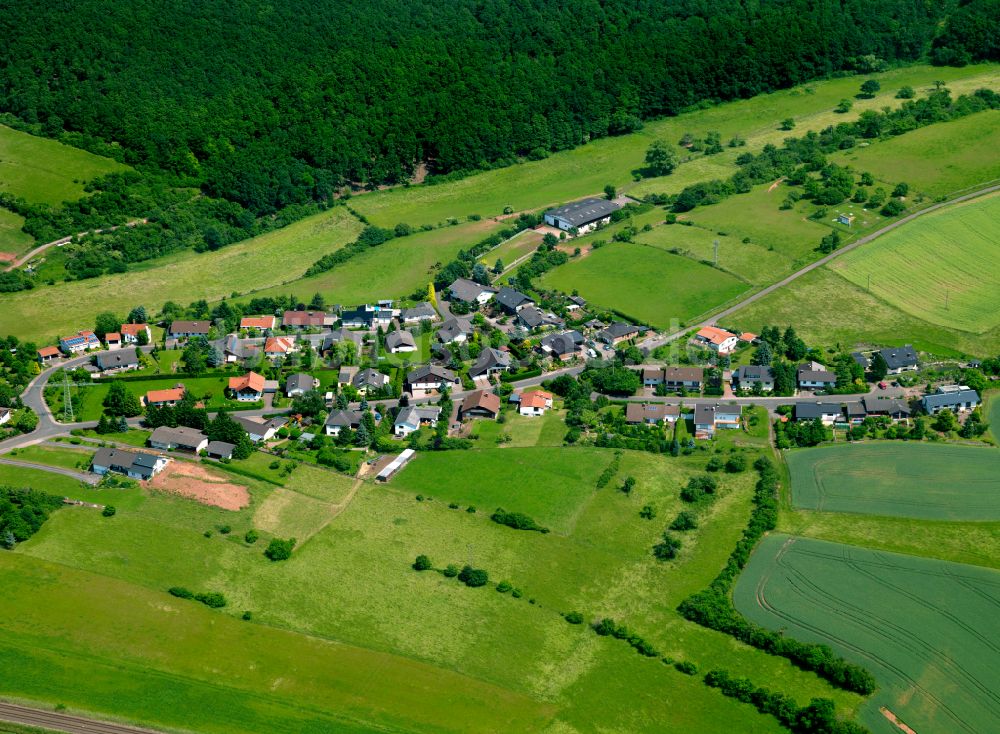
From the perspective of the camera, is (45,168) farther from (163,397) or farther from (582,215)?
(582,215)

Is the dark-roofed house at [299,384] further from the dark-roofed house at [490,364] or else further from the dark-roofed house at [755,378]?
the dark-roofed house at [755,378]

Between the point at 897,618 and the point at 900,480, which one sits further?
the point at 900,480

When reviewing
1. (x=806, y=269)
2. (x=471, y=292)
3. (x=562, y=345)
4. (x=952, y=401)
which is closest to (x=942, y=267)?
(x=806, y=269)

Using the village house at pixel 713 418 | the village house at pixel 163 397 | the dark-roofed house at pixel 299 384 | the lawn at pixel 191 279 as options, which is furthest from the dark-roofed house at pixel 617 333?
the village house at pixel 163 397

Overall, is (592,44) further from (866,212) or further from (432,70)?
(866,212)

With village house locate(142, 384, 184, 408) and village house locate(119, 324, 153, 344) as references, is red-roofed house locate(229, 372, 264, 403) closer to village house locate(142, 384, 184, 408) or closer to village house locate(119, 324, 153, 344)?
village house locate(142, 384, 184, 408)

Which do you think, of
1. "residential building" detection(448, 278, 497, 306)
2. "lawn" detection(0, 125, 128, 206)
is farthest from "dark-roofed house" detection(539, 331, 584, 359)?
"lawn" detection(0, 125, 128, 206)
